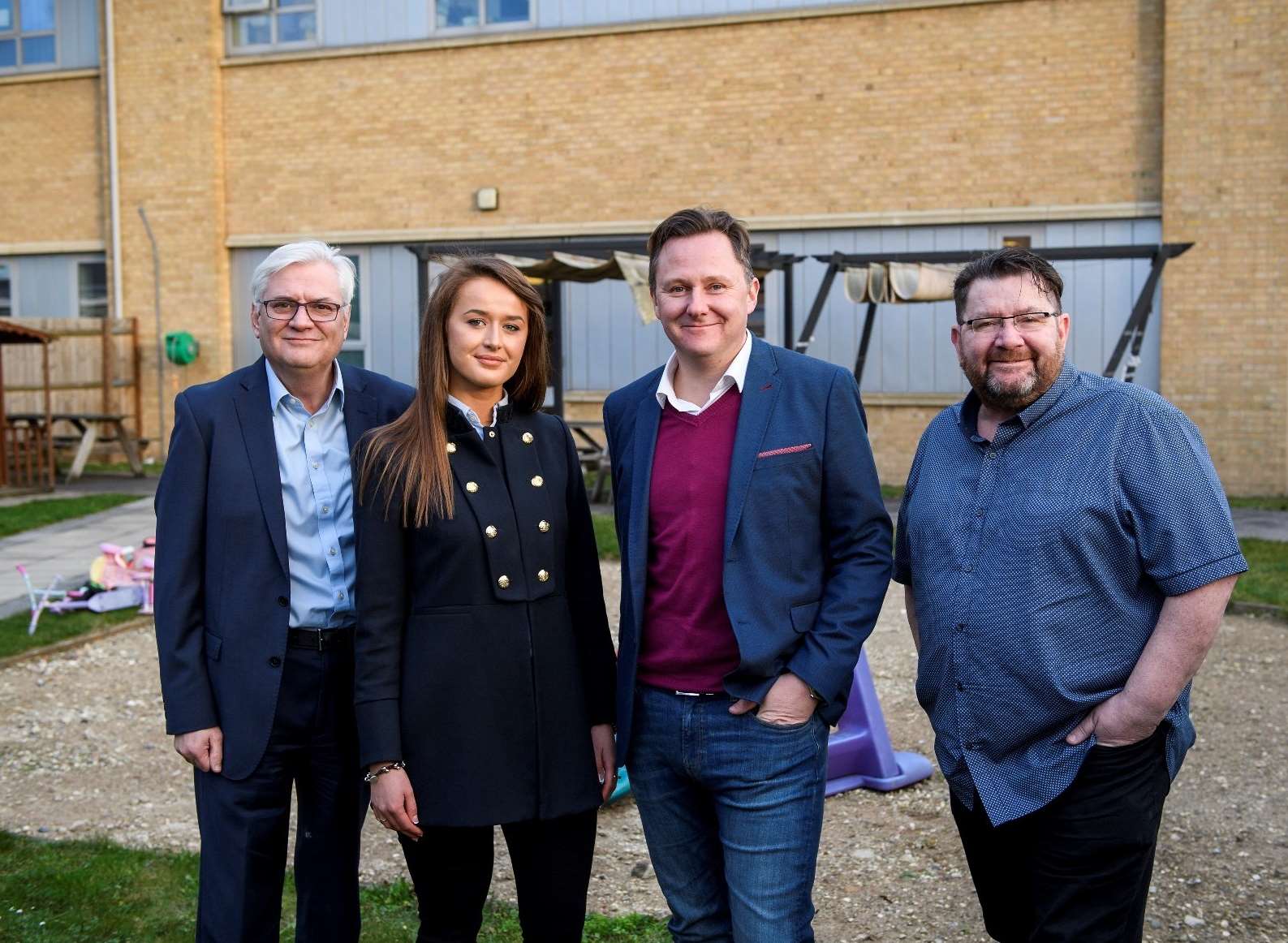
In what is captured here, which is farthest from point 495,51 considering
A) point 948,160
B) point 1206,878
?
point 1206,878

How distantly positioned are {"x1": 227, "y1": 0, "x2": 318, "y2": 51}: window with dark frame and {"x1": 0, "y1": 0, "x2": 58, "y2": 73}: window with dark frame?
284 cm

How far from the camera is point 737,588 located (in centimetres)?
275

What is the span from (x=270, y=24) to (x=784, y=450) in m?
16.9

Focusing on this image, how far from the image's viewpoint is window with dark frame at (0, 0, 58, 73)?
18.5 meters

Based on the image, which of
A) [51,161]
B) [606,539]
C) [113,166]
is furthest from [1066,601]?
[51,161]

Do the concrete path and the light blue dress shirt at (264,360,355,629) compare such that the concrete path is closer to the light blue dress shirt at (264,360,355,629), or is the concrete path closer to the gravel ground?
the gravel ground

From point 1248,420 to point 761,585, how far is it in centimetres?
1335

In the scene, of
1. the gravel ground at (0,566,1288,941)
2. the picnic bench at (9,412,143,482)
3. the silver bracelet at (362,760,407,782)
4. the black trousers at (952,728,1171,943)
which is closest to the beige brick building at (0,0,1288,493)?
the picnic bench at (9,412,143,482)

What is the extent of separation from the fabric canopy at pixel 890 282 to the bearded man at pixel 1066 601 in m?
9.79

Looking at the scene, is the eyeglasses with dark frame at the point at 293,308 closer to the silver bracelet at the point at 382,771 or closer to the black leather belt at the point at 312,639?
the black leather belt at the point at 312,639

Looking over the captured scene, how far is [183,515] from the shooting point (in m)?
3.05

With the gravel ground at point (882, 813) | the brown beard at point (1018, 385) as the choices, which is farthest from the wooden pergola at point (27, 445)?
the brown beard at point (1018, 385)

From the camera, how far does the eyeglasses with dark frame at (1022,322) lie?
2.77 meters

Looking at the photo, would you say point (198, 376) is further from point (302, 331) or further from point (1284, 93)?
point (302, 331)
